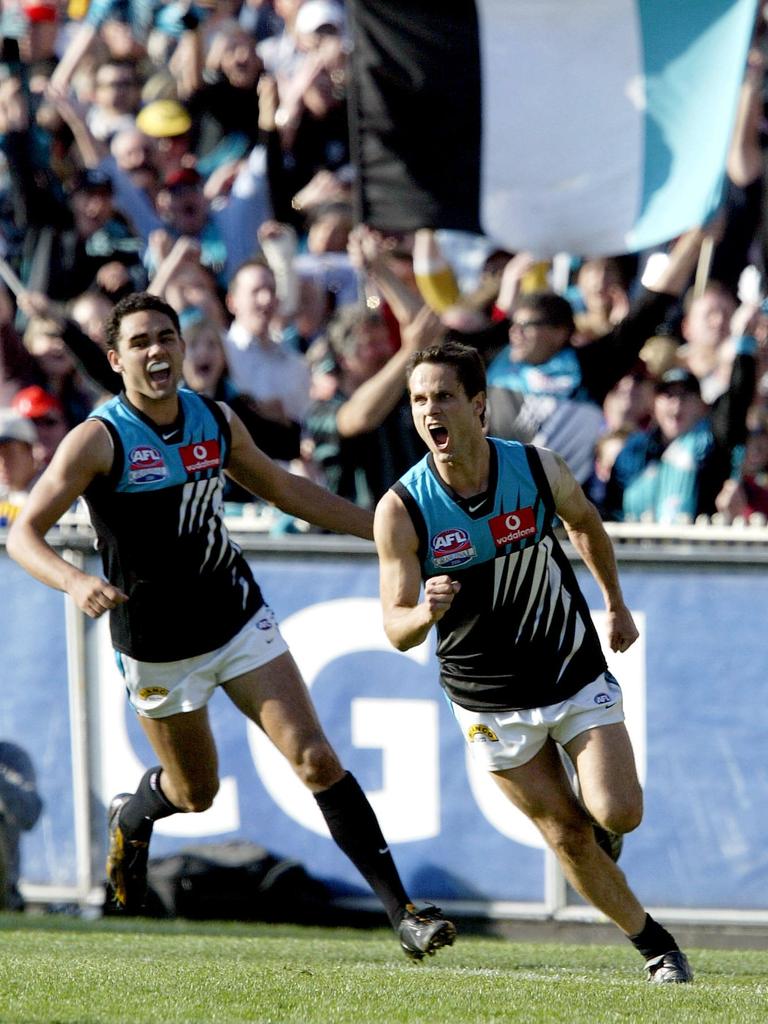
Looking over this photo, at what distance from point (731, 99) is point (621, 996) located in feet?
19.3

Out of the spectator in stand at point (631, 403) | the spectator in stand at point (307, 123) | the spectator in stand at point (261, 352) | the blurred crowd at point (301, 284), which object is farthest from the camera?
the spectator in stand at point (307, 123)

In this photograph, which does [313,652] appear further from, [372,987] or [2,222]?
[2,222]

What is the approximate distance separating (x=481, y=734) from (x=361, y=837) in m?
0.79

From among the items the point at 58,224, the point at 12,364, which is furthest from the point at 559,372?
the point at 58,224

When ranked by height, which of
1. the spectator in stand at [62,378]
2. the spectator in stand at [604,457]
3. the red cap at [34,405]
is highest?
the red cap at [34,405]

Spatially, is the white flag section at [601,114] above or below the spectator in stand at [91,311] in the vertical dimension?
above

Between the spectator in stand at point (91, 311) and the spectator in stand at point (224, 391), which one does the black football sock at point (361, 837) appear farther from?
the spectator in stand at point (91, 311)

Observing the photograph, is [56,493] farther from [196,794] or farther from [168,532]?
[196,794]

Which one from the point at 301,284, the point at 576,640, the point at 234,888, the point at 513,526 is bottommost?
the point at 234,888

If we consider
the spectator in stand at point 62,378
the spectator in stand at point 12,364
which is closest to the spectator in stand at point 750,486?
the spectator in stand at point 62,378

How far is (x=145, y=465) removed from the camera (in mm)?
6738

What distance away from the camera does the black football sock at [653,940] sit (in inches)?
250

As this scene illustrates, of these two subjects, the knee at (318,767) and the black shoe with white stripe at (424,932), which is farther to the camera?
the knee at (318,767)

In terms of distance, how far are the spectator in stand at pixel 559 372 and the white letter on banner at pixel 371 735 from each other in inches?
47.0
